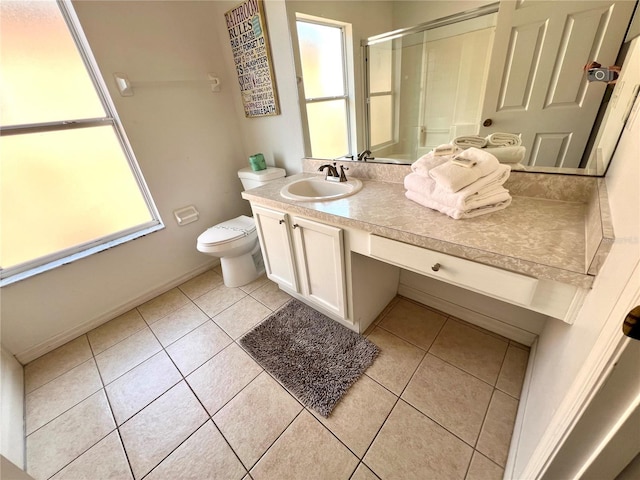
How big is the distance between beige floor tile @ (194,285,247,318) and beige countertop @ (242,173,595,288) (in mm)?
1042

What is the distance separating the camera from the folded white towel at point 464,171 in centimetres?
96

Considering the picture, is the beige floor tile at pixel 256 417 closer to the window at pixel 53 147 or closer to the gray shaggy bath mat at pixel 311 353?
the gray shaggy bath mat at pixel 311 353

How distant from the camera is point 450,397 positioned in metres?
1.18

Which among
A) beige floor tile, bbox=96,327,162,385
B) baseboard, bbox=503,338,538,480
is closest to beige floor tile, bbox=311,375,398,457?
baseboard, bbox=503,338,538,480

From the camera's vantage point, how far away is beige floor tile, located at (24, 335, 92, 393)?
1460mm

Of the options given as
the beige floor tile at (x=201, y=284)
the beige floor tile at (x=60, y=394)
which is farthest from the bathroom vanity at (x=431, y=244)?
the beige floor tile at (x=60, y=394)

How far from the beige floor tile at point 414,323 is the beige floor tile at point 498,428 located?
14.7 inches

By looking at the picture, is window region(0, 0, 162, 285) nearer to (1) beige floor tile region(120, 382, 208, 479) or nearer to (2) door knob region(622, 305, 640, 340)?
(1) beige floor tile region(120, 382, 208, 479)

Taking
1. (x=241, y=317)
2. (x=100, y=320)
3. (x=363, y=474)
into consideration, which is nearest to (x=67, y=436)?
(x=100, y=320)

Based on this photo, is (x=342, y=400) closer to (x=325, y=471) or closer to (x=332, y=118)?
(x=325, y=471)

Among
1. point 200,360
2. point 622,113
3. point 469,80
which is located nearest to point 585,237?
point 622,113

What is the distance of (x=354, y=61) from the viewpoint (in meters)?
1.50

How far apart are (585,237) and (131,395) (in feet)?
6.79

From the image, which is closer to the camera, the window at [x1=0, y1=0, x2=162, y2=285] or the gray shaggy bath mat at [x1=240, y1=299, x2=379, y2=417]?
the gray shaggy bath mat at [x1=240, y1=299, x2=379, y2=417]
